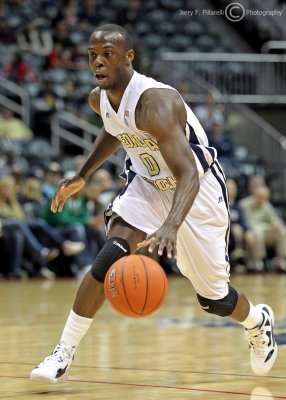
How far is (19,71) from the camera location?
16562mm

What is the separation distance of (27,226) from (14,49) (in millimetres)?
5093

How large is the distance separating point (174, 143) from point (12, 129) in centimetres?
1067

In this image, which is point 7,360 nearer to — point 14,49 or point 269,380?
point 269,380

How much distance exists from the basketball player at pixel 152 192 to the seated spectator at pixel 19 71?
11.0 m

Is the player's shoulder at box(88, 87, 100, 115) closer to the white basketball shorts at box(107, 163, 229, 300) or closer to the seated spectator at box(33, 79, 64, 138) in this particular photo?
the white basketball shorts at box(107, 163, 229, 300)

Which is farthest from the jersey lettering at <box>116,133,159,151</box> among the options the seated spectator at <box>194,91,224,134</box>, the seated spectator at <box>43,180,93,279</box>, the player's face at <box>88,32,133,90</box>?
the seated spectator at <box>194,91,224,134</box>

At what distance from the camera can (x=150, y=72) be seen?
17.6m

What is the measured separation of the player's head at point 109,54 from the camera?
5.05 metres

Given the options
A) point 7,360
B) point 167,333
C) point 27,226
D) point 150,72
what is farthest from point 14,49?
point 7,360

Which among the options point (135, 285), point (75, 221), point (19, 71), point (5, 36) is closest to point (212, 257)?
point (135, 285)

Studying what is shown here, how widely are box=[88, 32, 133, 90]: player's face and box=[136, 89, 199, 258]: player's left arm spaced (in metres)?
0.21

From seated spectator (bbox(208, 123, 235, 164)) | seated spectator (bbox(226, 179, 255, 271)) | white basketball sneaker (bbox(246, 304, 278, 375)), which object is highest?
white basketball sneaker (bbox(246, 304, 278, 375))

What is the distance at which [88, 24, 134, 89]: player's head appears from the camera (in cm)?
505

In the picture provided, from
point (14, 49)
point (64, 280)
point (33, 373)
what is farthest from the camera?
point (14, 49)
